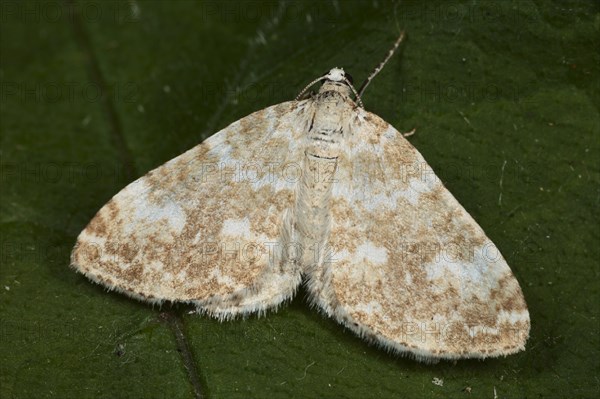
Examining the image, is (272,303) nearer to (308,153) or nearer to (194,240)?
(194,240)

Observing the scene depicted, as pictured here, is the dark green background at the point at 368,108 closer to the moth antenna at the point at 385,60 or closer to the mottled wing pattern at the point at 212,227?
the moth antenna at the point at 385,60

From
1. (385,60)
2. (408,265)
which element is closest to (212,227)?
(408,265)

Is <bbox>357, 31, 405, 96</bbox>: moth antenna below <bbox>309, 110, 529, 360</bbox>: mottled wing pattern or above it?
above

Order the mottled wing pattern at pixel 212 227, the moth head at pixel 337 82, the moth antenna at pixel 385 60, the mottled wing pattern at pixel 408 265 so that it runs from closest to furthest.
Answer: the mottled wing pattern at pixel 408 265
the mottled wing pattern at pixel 212 227
the moth head at pixel 337 82
the moth antenna at pixel 385 60

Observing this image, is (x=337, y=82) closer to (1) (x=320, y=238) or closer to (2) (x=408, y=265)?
(1) (x=320, y=238)

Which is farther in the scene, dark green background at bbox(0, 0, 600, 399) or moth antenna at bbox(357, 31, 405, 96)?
moth antenna at bbox(357, 31, 405, 96)

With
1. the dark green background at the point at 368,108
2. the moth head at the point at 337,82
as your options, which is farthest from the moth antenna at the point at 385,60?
the moth head at the point at 337,82

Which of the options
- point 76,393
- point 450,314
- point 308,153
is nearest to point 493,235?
point 450,314

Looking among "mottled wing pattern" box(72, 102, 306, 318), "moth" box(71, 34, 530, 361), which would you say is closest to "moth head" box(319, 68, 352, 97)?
"moth" box(71, 34, 530, 361)

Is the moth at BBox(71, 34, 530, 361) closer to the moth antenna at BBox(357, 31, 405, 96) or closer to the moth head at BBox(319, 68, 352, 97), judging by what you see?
Result: the moth head at BBox(319, 68, 352, 97)
